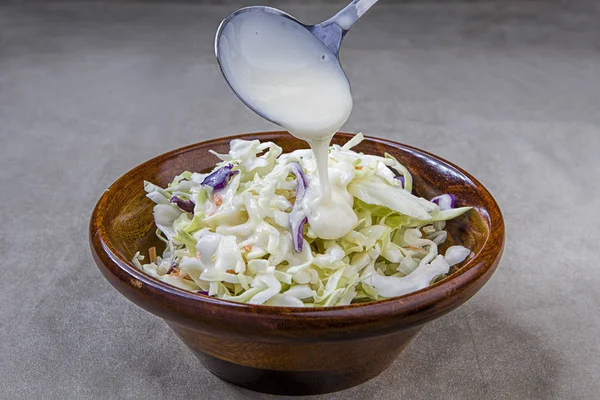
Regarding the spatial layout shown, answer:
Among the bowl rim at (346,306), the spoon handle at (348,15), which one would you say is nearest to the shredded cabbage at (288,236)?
the bowl rim at (346,306)

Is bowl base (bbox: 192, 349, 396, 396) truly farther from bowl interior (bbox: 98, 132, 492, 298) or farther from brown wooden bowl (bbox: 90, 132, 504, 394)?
bowl interior (bbox: 98, 132, 492, 298)

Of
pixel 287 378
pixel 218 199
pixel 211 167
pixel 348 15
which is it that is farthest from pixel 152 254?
pixel 348 15

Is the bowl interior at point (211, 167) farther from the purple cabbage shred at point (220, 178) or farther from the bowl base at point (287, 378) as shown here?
the bowl base at point (287, 378)

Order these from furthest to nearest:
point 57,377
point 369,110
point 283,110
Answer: point 369,110 → point 57,377 → point 283,110

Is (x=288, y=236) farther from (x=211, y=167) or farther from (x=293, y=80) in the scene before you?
(x=211, y=167)

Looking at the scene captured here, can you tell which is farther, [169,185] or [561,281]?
[561,281]

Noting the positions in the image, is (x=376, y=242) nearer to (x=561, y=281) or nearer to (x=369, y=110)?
(x=561, y=281)

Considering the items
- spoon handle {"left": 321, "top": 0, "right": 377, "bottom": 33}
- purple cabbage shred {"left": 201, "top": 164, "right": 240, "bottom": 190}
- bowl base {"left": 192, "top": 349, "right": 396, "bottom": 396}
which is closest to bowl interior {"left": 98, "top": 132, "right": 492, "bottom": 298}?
purple cabbage shred {"left": 201, "top": 164, "right": 240, "bottom": 190}

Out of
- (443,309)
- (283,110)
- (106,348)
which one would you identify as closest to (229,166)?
(283,110)
